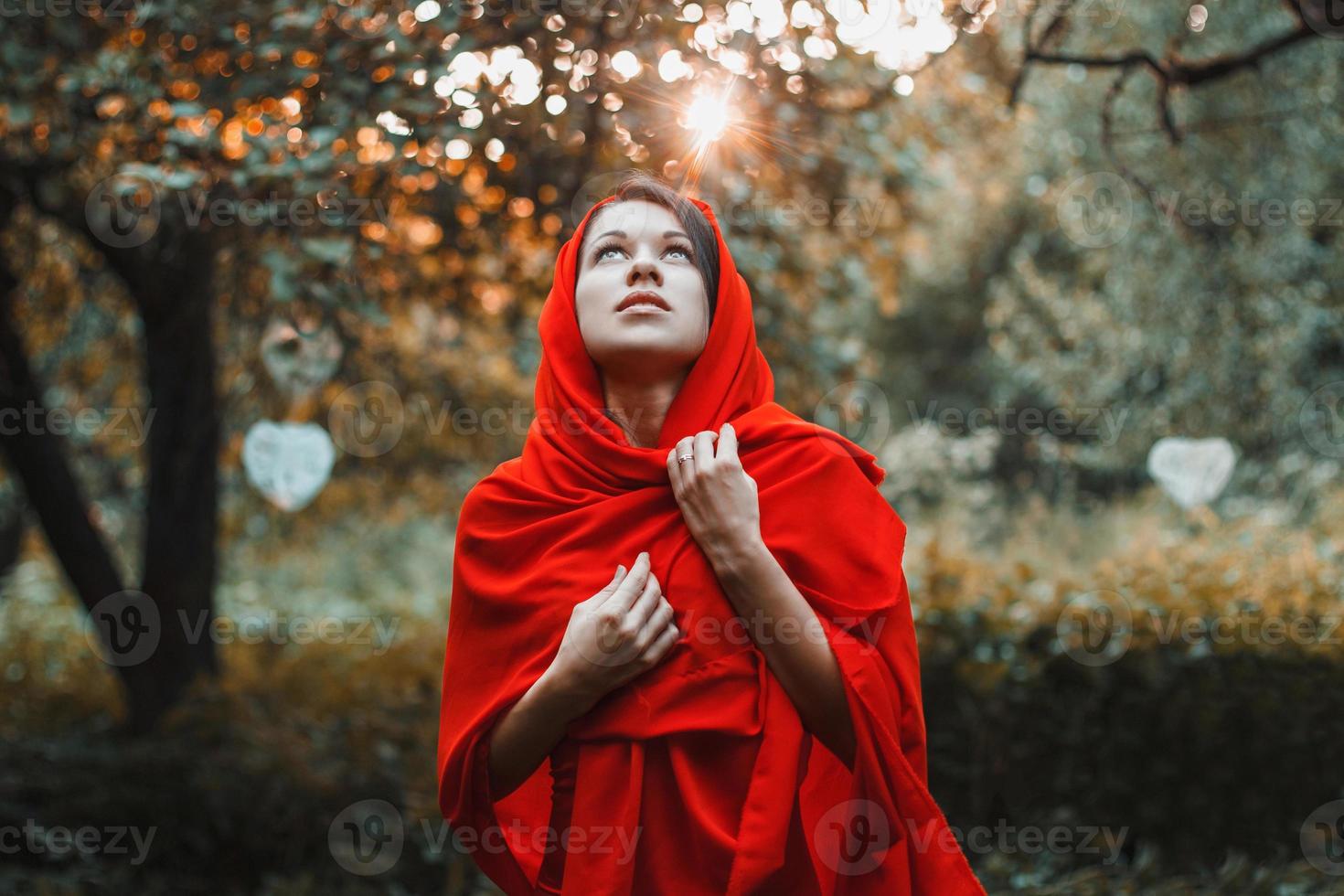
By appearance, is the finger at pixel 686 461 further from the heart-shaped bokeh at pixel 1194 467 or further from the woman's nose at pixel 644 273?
the heart-shaped bokeh at pixel 1194 467

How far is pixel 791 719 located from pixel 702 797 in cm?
20

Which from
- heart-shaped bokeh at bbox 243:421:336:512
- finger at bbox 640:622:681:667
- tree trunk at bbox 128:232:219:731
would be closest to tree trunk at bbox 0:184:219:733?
tree trunk at bbox 128:232:219:731

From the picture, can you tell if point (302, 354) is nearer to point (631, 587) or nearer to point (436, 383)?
point (436, 383)

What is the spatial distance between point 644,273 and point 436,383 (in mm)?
4964

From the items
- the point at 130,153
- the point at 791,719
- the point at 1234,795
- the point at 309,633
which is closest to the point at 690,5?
the point at 130,153

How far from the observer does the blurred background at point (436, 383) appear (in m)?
3.86

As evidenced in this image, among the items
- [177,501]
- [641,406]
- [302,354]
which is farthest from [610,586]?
[177,501]

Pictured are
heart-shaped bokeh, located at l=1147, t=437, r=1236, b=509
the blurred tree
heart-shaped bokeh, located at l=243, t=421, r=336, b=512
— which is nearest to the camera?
the blurred tree

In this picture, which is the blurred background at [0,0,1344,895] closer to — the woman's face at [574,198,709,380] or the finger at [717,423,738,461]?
the woman's face at [574,198,709,380]

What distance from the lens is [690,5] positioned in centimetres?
399

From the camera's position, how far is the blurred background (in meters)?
3.86

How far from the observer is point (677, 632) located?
1896 mm

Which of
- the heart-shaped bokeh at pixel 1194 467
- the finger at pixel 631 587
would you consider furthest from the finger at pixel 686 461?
the heart-shaped bokeh at pixel 1194 467

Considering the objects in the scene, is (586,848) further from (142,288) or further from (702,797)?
(142,288)
